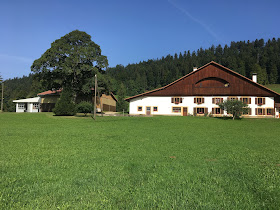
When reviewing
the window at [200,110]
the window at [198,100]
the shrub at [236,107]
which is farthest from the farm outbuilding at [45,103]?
the shrub at [236,107]

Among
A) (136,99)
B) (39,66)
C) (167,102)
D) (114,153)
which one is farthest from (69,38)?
(114,153)

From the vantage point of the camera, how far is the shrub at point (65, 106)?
35188 mm

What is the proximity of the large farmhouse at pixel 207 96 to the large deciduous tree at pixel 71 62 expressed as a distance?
12.9m

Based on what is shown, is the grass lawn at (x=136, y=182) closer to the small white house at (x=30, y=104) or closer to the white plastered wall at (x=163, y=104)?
the white plastered wall at (x=163, y=104)

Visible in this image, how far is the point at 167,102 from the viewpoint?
4794cm

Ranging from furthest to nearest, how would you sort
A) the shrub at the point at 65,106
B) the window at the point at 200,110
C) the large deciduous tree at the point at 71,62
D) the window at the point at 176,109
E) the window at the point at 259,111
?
the window at the point at 176,109 < the window at the point at 200,110 < the window at the point at 259,111 < the large deciduous tree at the point at 71,62 < the shrub at the point at 65,106

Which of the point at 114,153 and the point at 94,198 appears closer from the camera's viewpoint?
the point at 94,198

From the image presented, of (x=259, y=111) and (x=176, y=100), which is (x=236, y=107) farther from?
(x=176, y=100)

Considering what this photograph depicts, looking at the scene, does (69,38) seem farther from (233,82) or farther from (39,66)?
(233,82)

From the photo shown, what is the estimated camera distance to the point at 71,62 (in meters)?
39.4

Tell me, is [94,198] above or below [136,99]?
below

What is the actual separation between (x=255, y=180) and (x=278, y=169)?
5.08 feet

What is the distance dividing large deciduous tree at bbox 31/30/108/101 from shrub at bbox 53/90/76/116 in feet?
13.5

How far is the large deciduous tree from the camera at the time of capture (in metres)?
39.8
